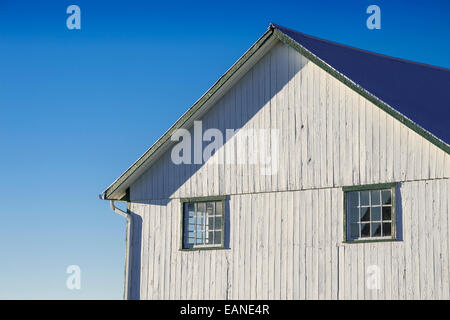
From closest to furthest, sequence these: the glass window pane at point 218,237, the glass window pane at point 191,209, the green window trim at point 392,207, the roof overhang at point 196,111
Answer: the green window trim at point 392,207 → the roof overhang at point 196,111 → the glass window pane at point 218,237 → the glass window pane at point 191,209

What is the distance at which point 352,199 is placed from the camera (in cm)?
2148

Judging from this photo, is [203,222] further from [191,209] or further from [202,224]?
[191,209]

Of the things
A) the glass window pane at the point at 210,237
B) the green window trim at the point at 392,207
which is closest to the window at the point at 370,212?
the green window trim at the point at 392,207

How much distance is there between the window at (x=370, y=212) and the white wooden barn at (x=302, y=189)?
3 centimetres

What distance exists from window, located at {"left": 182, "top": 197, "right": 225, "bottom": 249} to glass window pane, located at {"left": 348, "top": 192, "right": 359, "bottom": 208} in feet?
12.3

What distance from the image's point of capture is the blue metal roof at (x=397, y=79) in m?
21.0

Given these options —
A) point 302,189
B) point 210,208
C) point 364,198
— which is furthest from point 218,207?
point 364,198

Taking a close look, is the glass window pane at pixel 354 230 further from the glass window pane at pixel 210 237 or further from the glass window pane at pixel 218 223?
the glass window pane at pixel 210 237

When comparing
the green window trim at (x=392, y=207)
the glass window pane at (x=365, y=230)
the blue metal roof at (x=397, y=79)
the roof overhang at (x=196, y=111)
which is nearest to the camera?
the green window trim at (x=392, y=207)

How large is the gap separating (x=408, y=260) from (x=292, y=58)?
5881 millimetres
